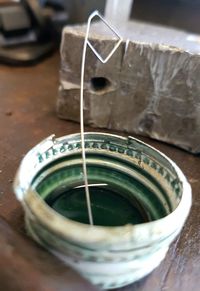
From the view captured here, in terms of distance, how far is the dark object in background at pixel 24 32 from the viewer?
767 millimetres

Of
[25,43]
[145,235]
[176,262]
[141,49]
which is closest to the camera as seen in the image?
[145,235]

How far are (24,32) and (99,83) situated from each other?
34cm

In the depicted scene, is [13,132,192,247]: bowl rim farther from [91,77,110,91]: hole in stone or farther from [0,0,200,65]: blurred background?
[0,0,200,65]: blurred background

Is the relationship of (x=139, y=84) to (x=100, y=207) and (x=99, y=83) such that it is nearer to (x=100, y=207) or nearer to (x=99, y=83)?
(x=99, y=83)

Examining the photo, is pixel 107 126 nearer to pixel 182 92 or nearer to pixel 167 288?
pixel 182 92

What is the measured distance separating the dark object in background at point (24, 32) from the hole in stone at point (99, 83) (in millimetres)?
250

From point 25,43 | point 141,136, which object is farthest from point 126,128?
point 25,43

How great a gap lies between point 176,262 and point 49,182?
16 cm

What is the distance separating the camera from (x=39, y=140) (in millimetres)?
539

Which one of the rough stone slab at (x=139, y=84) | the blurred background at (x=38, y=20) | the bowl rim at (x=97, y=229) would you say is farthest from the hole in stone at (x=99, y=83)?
the bowl rim at (x=97, y=229)

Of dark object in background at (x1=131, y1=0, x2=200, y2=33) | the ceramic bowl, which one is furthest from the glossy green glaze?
dark object in background at (x1=131, y1=0, x2=200, y2=33)

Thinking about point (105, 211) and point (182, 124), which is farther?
point (182, 124)

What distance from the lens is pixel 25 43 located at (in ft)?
2.68

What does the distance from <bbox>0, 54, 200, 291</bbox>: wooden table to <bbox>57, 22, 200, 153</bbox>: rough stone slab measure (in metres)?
0.03
